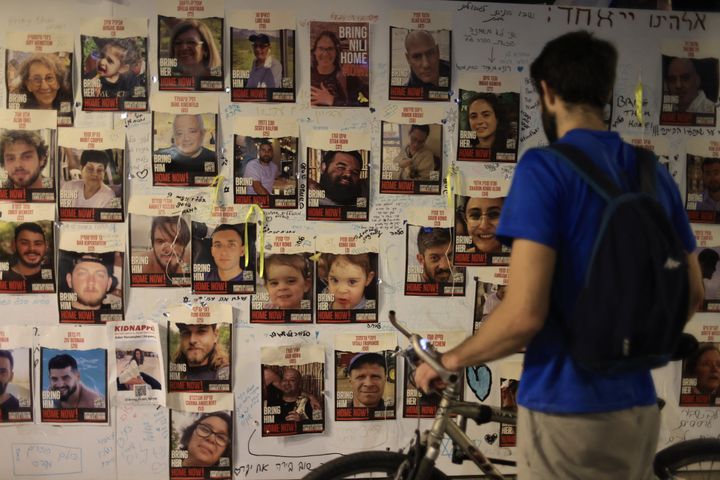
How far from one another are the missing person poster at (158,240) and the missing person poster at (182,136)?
98 millimetres

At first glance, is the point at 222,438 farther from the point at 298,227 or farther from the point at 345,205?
the point at 345,205

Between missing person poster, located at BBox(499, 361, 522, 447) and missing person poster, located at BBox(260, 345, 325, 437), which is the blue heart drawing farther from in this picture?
missing person poster, located at BBox(260, 345, 325, 437)

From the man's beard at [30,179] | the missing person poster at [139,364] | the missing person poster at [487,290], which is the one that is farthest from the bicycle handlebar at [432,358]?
the man's beard at [30,179]

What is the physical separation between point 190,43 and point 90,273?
40.4 inches

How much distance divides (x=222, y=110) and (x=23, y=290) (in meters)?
1.10

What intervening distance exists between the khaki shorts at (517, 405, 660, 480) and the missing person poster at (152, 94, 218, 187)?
1.60m

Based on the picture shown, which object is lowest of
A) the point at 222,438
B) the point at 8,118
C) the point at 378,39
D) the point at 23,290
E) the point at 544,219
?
the point at 222,438

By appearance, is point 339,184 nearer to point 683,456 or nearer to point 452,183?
point 452,183

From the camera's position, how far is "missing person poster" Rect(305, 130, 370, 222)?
7.22ft

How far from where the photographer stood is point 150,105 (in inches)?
85.2

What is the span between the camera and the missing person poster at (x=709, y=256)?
2.35 m

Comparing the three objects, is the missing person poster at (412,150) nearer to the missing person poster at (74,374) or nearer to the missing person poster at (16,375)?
the missing person poster at (74,374)

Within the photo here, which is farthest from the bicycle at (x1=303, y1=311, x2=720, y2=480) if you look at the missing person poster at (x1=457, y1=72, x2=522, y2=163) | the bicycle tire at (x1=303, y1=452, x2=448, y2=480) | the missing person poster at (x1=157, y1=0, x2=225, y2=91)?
the missing person poster at (x1=157, y1=0, x2=225, y2=91)

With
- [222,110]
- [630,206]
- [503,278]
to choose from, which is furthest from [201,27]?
[630,206]
